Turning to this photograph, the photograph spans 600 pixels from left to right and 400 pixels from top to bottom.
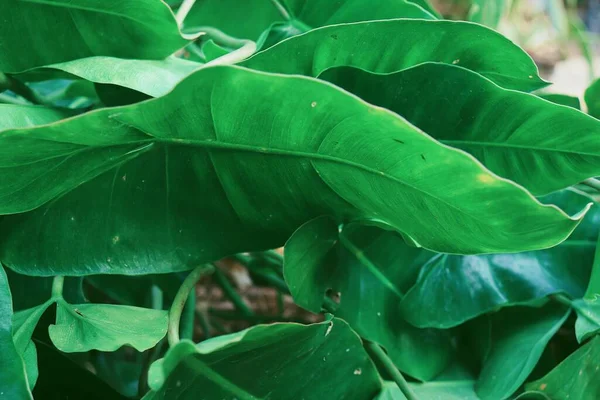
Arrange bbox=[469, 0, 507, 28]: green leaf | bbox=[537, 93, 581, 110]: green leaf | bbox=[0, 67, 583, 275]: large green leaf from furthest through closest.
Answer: bbox=[469, 0, 507, 28]: green leaf → bbox=[537, 93, 581, 110]: green leaf → bbox=[0, 67, 583, 275]: large green leaf

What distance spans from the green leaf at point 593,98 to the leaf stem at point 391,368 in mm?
319

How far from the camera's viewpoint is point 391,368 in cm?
50

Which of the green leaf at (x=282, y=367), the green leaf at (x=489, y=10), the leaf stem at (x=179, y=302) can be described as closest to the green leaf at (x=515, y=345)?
the green leaf at (x=282, y=367)

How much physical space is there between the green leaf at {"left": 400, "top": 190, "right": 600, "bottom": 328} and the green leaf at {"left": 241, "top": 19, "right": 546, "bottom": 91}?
17cm

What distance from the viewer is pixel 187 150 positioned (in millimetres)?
449

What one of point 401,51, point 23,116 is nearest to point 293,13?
point 401,51

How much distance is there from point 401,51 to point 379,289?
216 mm

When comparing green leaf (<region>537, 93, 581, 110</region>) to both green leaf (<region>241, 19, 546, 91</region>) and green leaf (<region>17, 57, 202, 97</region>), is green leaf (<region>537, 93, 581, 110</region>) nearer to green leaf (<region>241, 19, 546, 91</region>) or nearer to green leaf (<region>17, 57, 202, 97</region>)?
green leaf (<region>241, 19, 546, 91</region>)

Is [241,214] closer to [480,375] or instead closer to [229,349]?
[229,349]

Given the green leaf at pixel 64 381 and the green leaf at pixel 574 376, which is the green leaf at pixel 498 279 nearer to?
the green leaf at pixel 574 376

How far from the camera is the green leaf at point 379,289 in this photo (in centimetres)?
53

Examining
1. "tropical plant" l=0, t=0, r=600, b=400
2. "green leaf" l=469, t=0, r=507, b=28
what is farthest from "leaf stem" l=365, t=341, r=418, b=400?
"green leaf" l=469, t=0, r=507, b=28

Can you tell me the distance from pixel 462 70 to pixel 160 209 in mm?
243

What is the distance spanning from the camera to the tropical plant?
358mm
